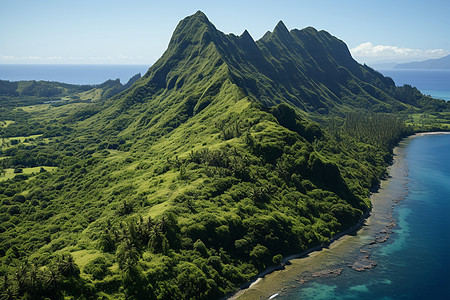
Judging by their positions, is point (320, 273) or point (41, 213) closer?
point (320, 273)

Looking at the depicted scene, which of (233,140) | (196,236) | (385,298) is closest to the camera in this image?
(385,298)

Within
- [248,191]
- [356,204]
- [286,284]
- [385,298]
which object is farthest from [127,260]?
[356,204]

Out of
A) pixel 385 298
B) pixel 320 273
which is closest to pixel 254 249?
pixel 320 273

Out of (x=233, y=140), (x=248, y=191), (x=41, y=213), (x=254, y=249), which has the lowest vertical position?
(x=41, y=213)

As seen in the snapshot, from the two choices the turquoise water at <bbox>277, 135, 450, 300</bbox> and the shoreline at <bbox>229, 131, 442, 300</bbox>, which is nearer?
the shoreline at <bbox>229, 131, 442, 300</bbox>

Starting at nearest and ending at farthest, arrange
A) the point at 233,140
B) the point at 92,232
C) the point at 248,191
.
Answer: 1. the point at 92,232
2. the point at 248,191
3. the point at 233,140

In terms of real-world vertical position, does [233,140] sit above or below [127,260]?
above

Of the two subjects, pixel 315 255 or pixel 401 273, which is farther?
pixel 315 255

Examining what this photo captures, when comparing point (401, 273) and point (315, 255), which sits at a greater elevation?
point (401, 273)

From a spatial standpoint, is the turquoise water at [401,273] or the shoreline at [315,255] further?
the turquoise water at [401,273]

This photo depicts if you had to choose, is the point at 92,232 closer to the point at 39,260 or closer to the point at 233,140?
the point at 39,260
